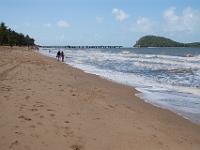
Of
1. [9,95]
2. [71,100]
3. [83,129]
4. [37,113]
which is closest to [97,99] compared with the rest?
[71,100]

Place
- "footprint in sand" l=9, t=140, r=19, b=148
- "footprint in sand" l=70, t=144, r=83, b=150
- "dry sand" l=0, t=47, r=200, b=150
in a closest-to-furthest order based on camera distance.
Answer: "footprint in sand" l=9, t=140, r=19, b=148 → "footprint in sand" l=70, t=144, r=83, b=150 → "dry sand" l=0, t=47, r=200, b=150

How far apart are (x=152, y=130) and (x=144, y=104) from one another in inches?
160

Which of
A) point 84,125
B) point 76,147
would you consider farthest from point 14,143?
point 84,125

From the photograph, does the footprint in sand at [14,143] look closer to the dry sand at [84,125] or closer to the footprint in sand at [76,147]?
the dry sand at [84,125]

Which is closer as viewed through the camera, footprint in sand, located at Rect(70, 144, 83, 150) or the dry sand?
footprint in sand, located at Rect(70, 144, 83, 150)

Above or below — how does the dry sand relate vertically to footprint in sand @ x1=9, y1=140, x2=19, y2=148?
below

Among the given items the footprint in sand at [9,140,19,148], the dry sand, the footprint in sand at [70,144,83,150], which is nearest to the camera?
the footprint in sand at [9,140,19,148]

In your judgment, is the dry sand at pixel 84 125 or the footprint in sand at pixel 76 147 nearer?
the footprint in sand at pixel 76 147

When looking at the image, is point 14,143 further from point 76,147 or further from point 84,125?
point 84,125

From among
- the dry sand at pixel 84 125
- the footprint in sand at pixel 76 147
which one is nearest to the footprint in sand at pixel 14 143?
the dry sand at pixel 84 125

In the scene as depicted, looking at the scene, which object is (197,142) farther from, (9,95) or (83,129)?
(9,95)

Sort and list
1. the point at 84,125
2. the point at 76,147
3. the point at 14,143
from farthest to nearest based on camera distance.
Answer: the point at 84,125 < the point at 76,147 < the point at 14,143

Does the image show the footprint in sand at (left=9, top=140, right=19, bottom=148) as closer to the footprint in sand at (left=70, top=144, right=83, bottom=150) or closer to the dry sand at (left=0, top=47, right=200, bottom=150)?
the dry sand at (left=0, top=47, right=200, bottom=150)

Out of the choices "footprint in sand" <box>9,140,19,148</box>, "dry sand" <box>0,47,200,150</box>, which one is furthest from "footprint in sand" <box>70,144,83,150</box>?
"footprint in sand" <box>9,140,19,148</box>
